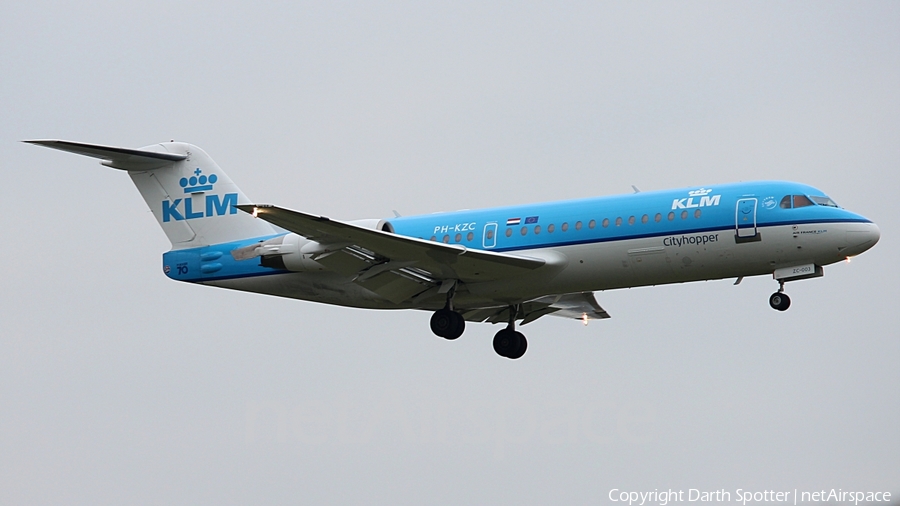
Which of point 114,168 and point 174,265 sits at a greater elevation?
point 114,168

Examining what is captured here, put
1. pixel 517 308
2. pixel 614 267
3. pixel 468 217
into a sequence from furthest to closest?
1. pixel 517 308
2. pixel 468 217
3. pixel 614 267

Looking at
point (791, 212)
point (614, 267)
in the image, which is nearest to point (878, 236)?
point (791, 212)

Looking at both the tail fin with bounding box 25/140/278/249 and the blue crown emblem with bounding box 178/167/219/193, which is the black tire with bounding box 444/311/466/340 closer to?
the tail fin with bounding box 25/140/278/249

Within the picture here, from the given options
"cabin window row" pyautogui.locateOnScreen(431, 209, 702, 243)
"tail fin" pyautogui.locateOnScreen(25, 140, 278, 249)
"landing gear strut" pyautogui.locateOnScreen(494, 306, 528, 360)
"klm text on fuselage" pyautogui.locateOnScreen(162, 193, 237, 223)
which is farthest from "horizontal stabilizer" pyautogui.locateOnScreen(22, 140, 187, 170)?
"landing gear strut" pyautogui.locateOnScreen(494, 306, 528, 360)

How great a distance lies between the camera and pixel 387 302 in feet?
88.1

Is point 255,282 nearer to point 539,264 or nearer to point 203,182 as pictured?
point 203,182

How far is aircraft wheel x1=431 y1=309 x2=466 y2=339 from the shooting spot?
1022 inches

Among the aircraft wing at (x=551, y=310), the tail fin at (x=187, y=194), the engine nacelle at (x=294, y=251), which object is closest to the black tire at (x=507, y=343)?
the aircraft wing at (x=551, y=310)

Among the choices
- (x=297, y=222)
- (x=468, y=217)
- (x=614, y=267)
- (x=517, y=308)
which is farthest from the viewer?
(x=517, y=308)

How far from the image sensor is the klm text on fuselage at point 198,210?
28250 millimetres

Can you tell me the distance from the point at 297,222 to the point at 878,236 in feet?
35.5

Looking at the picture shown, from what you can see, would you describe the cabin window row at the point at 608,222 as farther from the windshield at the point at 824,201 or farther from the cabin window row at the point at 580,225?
the windshield at the point at 824,201

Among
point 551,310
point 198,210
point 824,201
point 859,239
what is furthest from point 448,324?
point 859,239

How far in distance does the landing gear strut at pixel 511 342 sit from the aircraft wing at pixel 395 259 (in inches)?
111
